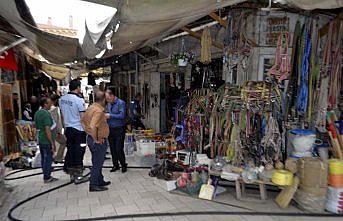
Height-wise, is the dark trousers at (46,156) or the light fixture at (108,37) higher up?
the light fixture at (108,37)

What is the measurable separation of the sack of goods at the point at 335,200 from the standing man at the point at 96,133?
343 cm

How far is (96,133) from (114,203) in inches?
44.5

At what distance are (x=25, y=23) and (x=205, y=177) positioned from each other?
11.7 ft

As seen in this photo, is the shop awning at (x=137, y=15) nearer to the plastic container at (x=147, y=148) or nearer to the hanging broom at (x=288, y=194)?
the hanging broom at (x=288, y=194)

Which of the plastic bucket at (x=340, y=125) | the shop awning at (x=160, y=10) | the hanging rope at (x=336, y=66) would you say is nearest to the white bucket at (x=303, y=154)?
the plastic bucket at (x=340, y=125)

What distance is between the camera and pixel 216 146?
4.63m

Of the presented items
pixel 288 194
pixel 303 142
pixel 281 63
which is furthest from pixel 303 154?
pixel 281 63

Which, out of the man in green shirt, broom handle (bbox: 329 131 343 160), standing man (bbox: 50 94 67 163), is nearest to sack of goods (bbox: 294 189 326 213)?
broom handle (bbox: 329 131 343 160)

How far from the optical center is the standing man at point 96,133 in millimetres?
4184

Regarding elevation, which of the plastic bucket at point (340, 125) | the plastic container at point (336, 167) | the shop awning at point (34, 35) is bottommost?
the plastic container at point (336, 167)

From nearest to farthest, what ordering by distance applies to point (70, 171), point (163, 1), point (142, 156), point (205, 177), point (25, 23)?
point (163, 1)
point (25, 23)
point (205, 177)
point (70, 171)
point (142, 156)

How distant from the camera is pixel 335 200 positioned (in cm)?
351

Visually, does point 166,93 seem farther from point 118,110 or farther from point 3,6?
point 3,6

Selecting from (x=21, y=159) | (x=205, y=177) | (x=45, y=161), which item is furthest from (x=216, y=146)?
(x=21, y=159)
